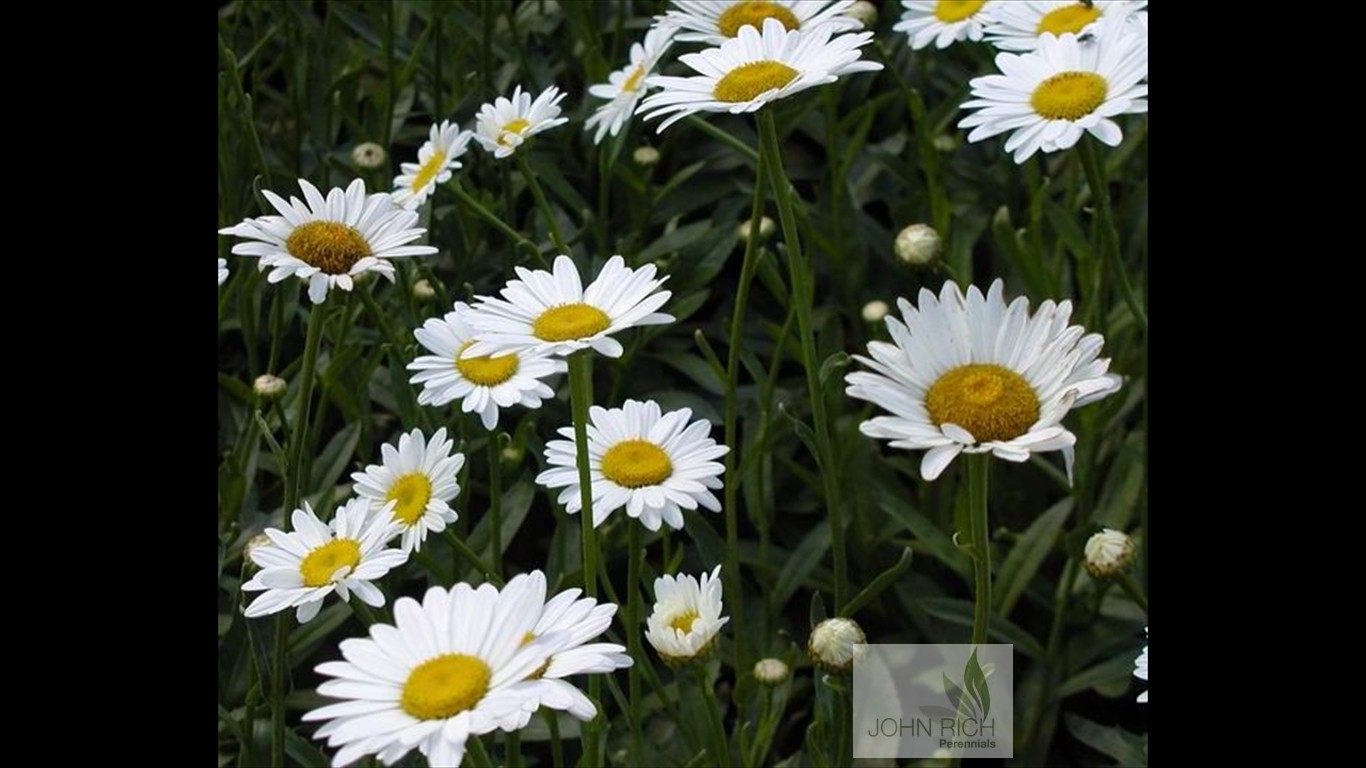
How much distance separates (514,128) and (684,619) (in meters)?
0.49

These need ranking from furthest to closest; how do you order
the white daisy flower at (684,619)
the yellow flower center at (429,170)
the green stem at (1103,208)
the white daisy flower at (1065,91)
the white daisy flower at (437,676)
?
the yellow flower center at (429,170) < the green stem at (1103,208) < the white daisy flower at (1065,91) < the white daisy flower at (684,619) < the white daisy flower at (437,676)

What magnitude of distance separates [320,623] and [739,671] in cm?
37

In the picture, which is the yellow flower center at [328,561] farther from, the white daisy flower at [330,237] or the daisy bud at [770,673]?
the daisy bud at [770,673]

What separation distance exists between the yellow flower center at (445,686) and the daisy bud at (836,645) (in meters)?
0.33

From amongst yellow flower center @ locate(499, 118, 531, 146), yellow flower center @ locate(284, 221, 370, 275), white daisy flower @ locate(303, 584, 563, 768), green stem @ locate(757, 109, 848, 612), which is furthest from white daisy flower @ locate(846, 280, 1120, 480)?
yellow flower center @ locate(499, 118, 531, 146)

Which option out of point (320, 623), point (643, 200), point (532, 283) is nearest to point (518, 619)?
point (532, 283)

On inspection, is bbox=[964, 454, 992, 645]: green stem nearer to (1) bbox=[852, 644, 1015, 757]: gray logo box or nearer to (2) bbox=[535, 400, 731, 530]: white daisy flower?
(1) bbox=[852, 644, 1015, 757]: gray logo box

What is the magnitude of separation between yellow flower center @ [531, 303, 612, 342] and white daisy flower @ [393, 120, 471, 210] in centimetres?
33

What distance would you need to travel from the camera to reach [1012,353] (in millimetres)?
972

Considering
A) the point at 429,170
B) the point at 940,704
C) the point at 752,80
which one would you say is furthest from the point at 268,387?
the point at 940,704

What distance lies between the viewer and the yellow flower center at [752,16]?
1.31 metres

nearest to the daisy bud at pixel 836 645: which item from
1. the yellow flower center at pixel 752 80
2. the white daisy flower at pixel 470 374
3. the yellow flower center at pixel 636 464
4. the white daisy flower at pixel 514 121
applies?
the yellow flower center at pixel 636 464

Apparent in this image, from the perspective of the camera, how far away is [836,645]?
1057mm

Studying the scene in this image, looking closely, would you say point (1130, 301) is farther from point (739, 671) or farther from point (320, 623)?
point (320, 623)
